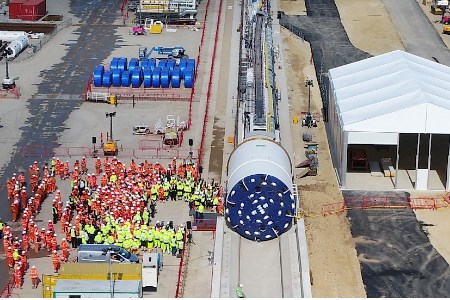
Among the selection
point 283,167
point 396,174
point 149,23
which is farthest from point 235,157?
point 149,23

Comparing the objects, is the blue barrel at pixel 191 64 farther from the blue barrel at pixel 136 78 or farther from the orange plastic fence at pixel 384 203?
the orange plastic fence at pixel 384 203

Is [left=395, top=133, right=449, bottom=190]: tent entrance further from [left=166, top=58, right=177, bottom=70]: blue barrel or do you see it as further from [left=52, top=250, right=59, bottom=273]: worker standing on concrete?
[left=166, top=58, right=177, bottom=70]: blue barrel

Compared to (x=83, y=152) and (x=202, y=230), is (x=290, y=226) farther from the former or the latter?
(x=83, y=152)

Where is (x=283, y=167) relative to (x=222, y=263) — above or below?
above

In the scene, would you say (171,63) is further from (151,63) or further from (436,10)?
(436,10)

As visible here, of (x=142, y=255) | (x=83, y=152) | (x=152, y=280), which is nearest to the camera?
(x=152, y=280)

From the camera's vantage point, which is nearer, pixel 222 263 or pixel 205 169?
pixel 222 263

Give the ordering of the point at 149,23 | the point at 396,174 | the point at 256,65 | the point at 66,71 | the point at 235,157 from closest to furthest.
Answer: the point at 235,157, the point at 396,174, the point at 256,65, the point at 66,71, the point at 149,23
